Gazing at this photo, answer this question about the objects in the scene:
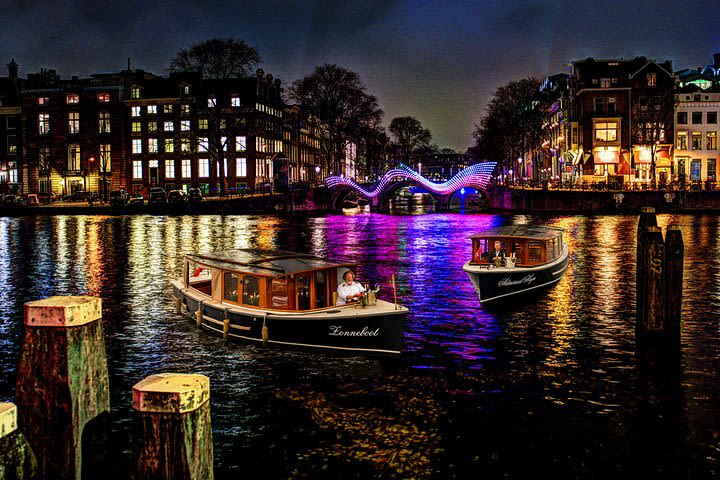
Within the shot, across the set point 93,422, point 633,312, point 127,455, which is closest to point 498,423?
Answer: point 127,455

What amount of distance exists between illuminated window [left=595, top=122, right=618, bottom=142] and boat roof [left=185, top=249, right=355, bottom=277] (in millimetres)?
90414

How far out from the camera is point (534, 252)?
3272 centimetres

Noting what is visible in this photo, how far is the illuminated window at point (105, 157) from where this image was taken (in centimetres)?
11569

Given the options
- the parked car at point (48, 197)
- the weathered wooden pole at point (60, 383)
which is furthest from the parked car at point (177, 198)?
the weathered wooden pole at point (60, 383)

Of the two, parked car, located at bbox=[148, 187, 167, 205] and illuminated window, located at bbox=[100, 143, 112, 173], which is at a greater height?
illuminated window, located at bbox=[100, 143, 112, 173]

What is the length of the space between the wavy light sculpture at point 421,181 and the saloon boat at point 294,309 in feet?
291

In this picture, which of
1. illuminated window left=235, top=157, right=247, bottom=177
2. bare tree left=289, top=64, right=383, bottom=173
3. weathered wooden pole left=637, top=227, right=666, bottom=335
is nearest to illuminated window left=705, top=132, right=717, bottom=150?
bare tree left=289, top=64, right=383, bottom=173

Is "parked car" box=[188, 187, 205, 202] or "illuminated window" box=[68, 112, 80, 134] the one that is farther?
"illuminated window" box=[68, 112, 80, 134]

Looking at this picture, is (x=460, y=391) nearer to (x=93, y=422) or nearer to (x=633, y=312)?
(x=93, y=422)

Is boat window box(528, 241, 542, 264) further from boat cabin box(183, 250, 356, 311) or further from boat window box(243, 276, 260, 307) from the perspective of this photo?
boat window box(243, 276, 260, 307)

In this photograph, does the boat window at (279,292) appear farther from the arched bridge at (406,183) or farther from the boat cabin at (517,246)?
the arched bridge at (406,183)

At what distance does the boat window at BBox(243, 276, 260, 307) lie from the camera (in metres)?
21.4

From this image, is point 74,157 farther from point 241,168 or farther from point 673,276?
point 673,276

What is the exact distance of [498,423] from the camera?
15.5 metres
